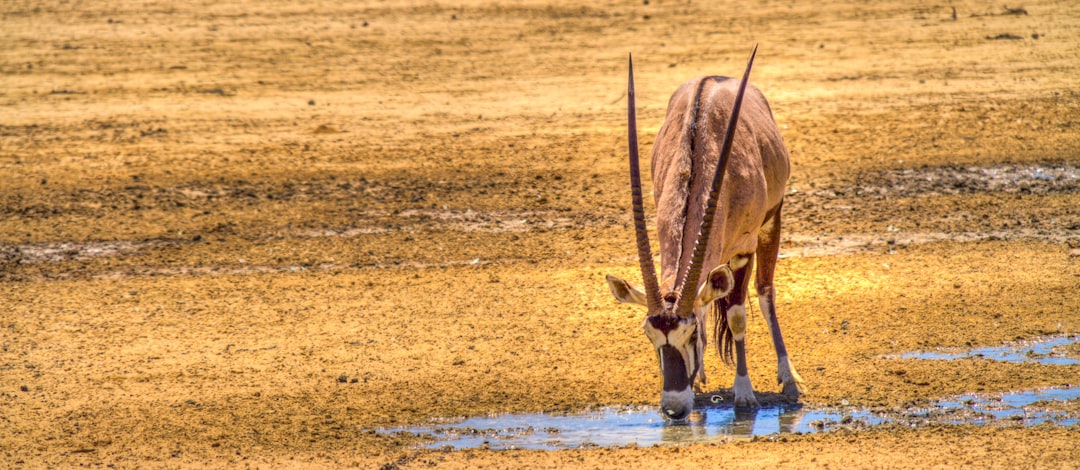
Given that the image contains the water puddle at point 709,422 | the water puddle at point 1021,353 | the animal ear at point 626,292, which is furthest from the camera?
the water puddle at point 1021,353

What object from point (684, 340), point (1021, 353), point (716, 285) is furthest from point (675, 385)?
point (1021, 353)

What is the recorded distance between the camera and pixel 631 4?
23469mm

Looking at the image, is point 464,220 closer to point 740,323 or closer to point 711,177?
point 740,323

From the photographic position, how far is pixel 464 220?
14.6 metres

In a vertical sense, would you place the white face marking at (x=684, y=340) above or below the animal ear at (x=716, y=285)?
below

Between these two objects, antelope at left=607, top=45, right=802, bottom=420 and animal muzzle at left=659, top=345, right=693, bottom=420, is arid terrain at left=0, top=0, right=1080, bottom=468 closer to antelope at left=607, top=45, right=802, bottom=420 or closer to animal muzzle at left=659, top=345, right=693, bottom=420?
animal muzzle at left=659, top=345, right=693, bottom=420

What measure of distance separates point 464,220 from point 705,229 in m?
6.68

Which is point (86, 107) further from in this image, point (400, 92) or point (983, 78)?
point (983, 78)

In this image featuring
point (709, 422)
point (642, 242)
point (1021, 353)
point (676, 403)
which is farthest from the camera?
point (1021, 353)

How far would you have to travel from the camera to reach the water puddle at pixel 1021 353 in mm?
9836

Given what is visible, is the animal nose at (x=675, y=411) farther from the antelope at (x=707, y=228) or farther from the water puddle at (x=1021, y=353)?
the water puddle at (x=1021, y=353)

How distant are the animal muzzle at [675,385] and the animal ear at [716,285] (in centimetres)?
42

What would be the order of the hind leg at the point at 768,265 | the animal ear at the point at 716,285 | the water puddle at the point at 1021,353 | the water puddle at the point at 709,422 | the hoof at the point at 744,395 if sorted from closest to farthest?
the animal ear at the point at 716,285
the water puddle at the point at 709,422
the hoof at the point at 744,395
the water puddle at the point at 1021,353
the hind leg at the point at 768,265

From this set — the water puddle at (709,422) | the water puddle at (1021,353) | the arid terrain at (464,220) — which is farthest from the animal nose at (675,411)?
the water puddle at (1021,353)
